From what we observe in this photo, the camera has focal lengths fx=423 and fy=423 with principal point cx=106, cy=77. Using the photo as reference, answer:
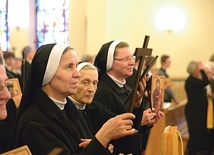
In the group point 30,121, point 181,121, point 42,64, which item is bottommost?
point 181,121

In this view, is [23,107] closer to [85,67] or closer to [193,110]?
[85,67]

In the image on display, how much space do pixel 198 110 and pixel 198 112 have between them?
40mm

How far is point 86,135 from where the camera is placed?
2775mm

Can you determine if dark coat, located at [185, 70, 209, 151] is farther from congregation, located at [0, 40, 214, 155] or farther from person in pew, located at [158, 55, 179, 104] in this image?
congregation, located at [0, 40, 214, 155]

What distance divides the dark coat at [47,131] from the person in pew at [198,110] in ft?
20.0

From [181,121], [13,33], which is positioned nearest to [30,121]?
[181,121]

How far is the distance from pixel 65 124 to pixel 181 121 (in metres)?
9.13

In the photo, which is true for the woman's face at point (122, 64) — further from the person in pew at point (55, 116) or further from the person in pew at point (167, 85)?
the person in pew at point (167, 85)

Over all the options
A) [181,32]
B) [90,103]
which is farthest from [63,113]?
[181,32]

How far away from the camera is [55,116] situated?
2494mm

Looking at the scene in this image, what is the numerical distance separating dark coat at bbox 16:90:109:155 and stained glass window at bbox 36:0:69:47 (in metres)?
11.3

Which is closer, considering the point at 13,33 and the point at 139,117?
the point at 139,117

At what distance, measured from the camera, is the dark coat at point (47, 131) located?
2.37 m

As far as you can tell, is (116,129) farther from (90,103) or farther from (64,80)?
(90,103)
